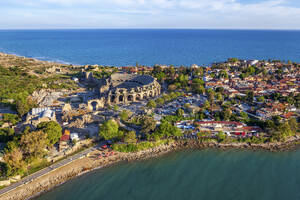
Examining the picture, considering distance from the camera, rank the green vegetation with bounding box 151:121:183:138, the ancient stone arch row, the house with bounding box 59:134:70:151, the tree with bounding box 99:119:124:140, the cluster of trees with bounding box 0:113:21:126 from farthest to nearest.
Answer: the ancient stone arch row → the cluster of trees with bounding box 0:113:21:126 → the green vegetation with bounding box 151:121:183:138 → the tree with bounding box 99:119:124:140 → the house with bounding box 59:134:70:151

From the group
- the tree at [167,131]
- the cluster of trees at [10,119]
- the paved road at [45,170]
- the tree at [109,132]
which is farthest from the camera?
the cluster of trees at [10,119]

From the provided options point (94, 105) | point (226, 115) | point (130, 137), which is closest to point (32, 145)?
point (130, 137)

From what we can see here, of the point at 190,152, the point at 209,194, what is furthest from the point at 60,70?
the point at 209,194

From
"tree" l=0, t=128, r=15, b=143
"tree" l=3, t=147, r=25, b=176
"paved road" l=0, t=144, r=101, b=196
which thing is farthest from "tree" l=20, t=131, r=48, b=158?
"tree" l=0, t=128, r=15, b=143

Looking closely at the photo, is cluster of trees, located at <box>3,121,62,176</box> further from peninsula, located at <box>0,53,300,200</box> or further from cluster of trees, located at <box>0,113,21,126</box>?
cluster of trees, located at <box>0,113,21,126</box>

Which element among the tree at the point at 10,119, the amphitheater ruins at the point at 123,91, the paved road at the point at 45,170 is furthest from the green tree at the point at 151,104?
the tree at the point at 10,119

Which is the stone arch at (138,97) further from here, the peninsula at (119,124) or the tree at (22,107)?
the tree at (22,107)
